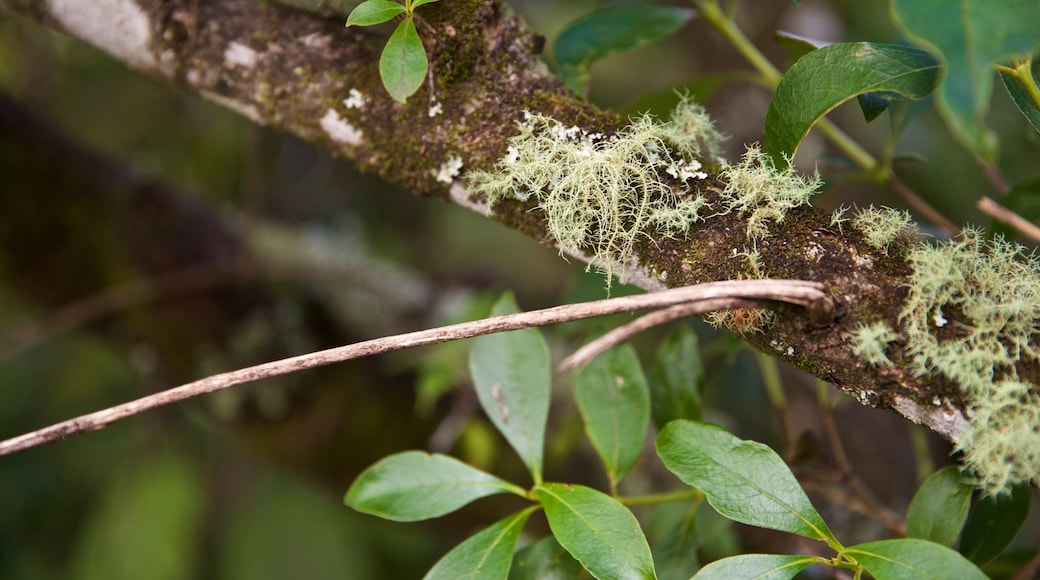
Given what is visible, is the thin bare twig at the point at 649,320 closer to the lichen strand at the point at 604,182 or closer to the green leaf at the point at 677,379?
the lichen strand at the point at 604,182

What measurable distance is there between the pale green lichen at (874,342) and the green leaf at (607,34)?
462 mm

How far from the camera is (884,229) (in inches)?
22.5

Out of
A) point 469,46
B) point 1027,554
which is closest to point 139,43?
point 469,46

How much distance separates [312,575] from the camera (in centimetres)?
214

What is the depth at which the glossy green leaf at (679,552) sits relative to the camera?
0.76 meters

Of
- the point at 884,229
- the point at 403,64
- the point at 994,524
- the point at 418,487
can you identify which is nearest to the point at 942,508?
the point at 994,524

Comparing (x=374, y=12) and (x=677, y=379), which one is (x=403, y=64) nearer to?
(x=374, y=12)

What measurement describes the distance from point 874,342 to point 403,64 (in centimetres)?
43

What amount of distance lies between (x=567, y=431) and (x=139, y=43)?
0.88 meters

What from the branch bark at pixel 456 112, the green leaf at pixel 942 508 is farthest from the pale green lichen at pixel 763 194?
the green leaf at pixel 942 508

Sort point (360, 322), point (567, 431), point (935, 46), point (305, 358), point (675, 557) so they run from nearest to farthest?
point (935, 46) → point (305, 358) → point (675, 557) → point (567, 431) → point (360, 322)

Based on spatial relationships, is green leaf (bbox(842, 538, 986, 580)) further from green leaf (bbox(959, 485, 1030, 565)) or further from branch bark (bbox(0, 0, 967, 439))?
green leaf (bbox(959, 485, 1030, 565))

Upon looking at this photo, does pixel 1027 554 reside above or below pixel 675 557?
below

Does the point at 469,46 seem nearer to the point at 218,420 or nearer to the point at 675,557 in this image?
the point at 675,557
